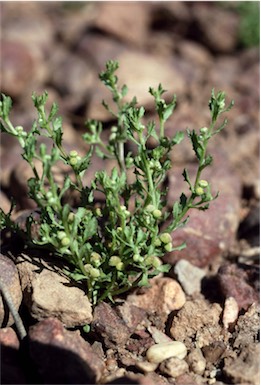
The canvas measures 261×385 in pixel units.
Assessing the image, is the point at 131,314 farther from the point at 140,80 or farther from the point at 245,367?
the point at 140,80

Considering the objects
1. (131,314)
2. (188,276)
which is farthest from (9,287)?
(188,276)

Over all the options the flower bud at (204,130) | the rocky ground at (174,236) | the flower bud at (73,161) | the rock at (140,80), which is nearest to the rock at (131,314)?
the rocky ground at (174,236)

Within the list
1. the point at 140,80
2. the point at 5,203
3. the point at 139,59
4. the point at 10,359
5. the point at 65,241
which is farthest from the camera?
the point at 139,59

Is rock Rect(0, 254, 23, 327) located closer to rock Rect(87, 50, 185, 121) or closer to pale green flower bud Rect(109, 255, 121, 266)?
pale green flower bud Rect(109, 255, 121, 266)

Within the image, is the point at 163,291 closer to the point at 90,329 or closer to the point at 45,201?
the point at 90,329

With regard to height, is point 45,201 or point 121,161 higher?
point 121,161

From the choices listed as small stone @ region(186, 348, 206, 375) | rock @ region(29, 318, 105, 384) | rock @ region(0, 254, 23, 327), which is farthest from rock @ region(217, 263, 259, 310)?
rock @ region(0, 254, 23, 327)

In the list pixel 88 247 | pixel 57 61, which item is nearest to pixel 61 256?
pixel 88 247

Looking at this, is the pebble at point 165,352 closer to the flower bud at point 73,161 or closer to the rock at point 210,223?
the rock at point 210,223
